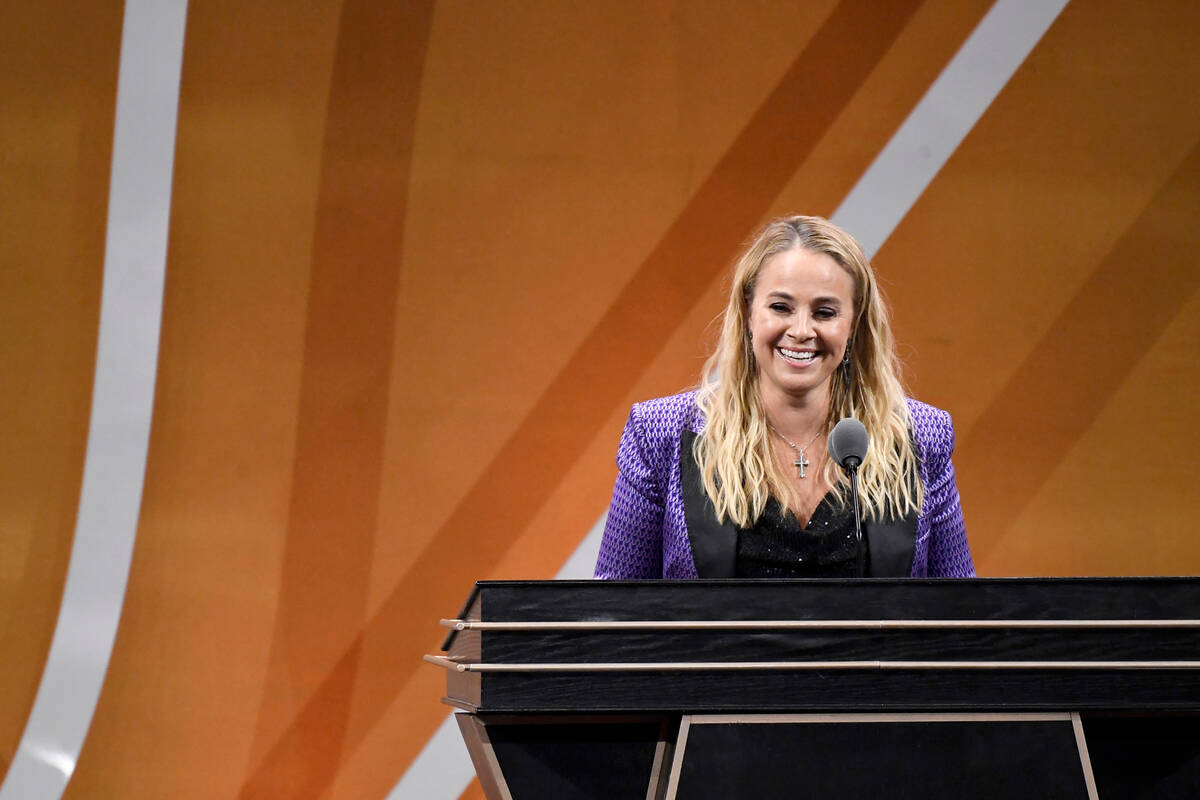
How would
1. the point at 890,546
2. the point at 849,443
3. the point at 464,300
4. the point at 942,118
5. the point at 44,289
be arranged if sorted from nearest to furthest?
1. the point at 849,443
2. the point at 890,546
3. the point at 44,289
4. the point at 464,300
5. the point at 942,118

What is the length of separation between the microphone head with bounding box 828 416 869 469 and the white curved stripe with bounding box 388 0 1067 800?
143 cm

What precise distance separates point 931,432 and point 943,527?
16 cm

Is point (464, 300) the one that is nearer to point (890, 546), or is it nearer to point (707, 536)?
point (707, 536)

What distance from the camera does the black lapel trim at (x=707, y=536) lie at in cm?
184

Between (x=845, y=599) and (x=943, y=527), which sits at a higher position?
(x=943, y=527)

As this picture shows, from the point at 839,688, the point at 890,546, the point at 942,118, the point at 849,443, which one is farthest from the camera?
the point at 942,118

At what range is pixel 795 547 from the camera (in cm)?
186

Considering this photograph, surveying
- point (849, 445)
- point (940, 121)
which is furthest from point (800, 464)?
point (940, 121)

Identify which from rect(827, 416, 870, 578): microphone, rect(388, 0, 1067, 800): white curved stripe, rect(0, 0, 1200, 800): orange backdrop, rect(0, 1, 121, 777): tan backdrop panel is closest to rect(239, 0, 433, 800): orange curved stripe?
rect(0, 0, 1200, 800): orange backdrop

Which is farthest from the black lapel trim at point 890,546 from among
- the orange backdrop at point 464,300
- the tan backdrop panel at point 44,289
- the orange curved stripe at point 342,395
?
the tan backdrop panel at point 44,289

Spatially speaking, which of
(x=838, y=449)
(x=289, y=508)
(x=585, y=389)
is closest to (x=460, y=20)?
(x=585, y=389)

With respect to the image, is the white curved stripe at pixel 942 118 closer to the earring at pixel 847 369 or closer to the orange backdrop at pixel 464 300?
the orange backdrop at pixel 464 300

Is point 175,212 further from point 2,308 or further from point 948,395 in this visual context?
point 948,395

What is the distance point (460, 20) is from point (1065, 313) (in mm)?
1626
